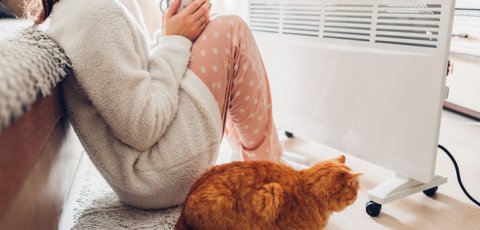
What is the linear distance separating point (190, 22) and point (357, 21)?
43 cm

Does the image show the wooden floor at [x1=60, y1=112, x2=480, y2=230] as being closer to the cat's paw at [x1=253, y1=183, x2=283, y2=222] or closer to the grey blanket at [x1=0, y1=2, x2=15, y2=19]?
the cat's paw at [x1=253, y1=183, x2=283, y2=222]

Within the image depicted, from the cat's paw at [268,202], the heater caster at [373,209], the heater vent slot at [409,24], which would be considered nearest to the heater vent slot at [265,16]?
the heater vent slot at [409,24]

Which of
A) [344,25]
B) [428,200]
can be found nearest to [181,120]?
[344,25]

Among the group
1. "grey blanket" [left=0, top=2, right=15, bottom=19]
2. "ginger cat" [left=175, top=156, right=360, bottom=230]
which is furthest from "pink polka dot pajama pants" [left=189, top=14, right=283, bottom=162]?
"grey blanket" [left=0, top=2, right=15, bottom=19]

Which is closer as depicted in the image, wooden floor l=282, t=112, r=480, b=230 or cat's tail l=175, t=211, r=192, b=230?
cat's tail l=175, t=211, r=192, b=230

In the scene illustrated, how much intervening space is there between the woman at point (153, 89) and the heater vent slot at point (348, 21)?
0.93 ft

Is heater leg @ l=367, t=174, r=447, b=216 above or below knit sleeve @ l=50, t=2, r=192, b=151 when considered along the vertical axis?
below

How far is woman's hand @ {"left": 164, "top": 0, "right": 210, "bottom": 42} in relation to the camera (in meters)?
0.73

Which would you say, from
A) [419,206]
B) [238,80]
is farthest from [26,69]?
[419,206]

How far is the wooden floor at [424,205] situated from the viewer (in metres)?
0.89

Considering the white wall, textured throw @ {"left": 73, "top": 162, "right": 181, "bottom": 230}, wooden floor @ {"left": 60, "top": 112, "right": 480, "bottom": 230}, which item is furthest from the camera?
the white wall

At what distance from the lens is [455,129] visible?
4.84 feet

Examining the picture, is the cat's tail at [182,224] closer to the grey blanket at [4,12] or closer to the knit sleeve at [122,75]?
the knit sleeve at [122,75]

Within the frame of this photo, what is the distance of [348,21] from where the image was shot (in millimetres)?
953
